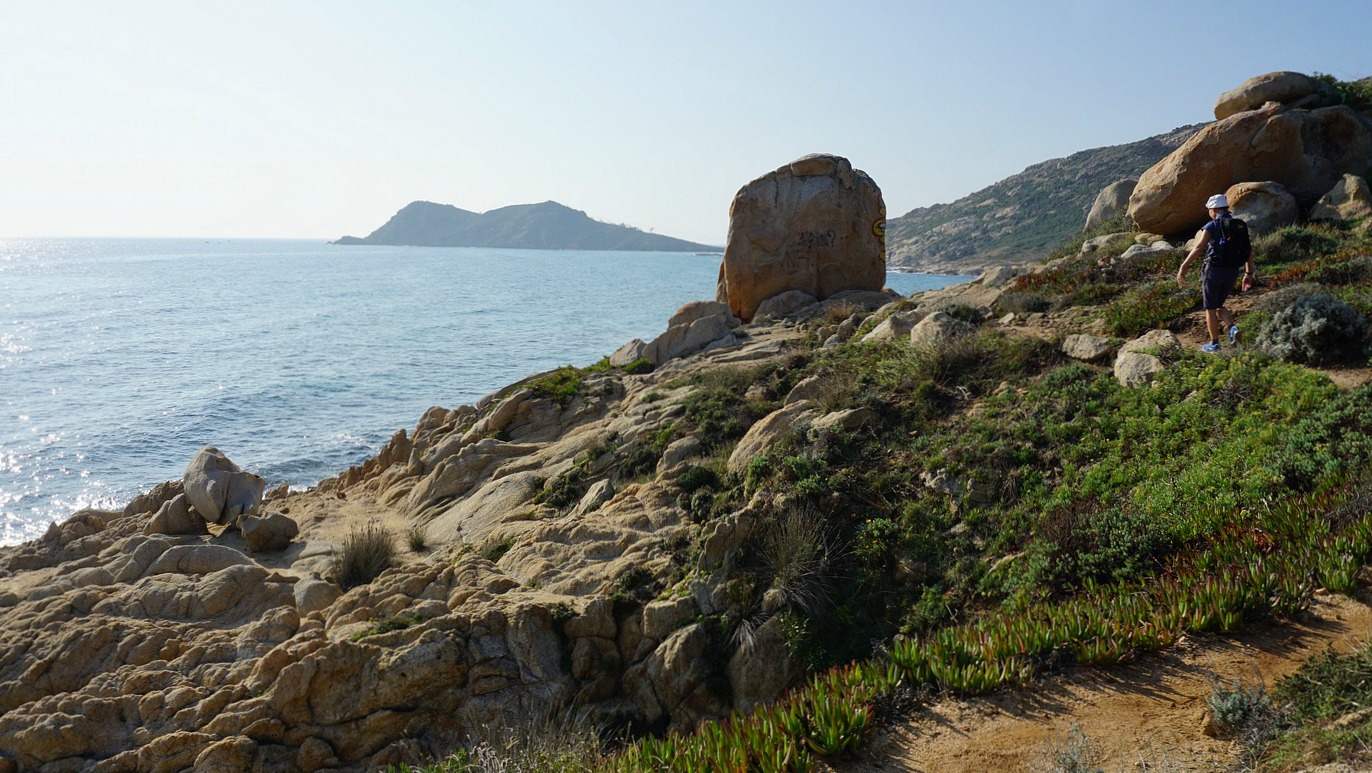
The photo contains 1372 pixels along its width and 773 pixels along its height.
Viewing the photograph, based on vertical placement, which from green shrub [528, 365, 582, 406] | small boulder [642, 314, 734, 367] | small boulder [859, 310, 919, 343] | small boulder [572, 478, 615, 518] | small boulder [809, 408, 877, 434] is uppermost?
small boulder [859, 310, 919, 343]

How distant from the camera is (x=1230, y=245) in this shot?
11.5m

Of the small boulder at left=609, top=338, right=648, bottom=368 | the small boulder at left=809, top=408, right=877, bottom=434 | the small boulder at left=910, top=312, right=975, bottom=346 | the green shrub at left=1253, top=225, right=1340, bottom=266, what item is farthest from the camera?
the small boulder at left=609, top=338, right=648, bottom=368

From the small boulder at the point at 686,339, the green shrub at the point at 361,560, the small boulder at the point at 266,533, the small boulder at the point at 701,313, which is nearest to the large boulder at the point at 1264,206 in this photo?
the small boulder at the point at 686,339

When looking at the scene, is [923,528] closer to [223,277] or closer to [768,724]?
[768,724]

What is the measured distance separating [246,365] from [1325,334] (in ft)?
147

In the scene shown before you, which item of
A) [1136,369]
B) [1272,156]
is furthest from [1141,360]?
[1272,156]

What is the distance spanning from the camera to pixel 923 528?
10.1 meters

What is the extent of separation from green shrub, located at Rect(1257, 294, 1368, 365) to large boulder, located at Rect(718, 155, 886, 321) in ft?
50.5

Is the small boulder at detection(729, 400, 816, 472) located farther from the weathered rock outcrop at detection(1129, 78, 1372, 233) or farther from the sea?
the sea

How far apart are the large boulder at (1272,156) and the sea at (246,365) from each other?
2541 centimetres

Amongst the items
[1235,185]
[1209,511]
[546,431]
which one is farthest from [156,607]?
[1235,185]

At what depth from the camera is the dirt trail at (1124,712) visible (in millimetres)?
5457

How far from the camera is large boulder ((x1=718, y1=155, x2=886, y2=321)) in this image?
24906 mm

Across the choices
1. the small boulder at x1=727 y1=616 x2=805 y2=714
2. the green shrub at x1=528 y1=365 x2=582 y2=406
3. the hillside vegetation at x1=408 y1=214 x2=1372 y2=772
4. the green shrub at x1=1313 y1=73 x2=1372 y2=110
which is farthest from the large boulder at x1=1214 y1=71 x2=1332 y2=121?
the small boulder at x1=727 y1=616 x2=805 y2=714
